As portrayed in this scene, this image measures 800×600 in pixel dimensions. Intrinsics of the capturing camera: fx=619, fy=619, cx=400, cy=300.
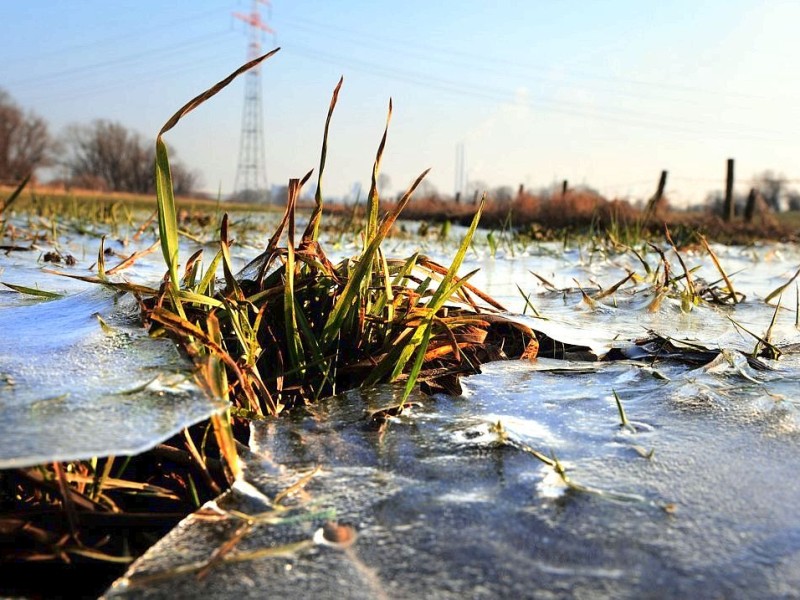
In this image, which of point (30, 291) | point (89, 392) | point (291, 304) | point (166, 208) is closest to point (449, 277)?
point (291, 304)

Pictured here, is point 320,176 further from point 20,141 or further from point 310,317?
point 20,141

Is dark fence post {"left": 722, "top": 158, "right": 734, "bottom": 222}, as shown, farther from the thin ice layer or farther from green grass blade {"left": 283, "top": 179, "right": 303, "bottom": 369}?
the thin ice layer

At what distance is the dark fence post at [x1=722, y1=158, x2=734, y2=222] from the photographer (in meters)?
16.5

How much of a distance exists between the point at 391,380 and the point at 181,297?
17.9 inches

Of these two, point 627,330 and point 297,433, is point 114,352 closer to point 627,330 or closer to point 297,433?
point 297,433

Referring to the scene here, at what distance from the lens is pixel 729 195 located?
17.0 meters

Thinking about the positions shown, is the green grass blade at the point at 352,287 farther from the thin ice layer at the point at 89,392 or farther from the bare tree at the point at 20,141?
the bare tree at the point at 20,141

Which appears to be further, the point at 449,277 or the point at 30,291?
the point at 30,291

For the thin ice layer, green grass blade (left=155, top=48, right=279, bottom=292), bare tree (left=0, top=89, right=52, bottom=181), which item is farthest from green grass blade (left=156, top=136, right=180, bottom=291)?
bare tree (left=0, top=89, right=52, bottom=181)

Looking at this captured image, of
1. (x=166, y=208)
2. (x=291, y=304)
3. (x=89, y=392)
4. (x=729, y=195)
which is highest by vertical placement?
(x=729, y=195)

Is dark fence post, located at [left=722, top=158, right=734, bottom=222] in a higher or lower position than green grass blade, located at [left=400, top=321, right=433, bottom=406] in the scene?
higher

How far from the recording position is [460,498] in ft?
2.73

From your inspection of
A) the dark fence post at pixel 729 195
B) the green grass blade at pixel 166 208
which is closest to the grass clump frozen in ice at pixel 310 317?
the green grass blade at pixel 166 208

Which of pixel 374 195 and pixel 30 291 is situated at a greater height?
pixel 374 195
